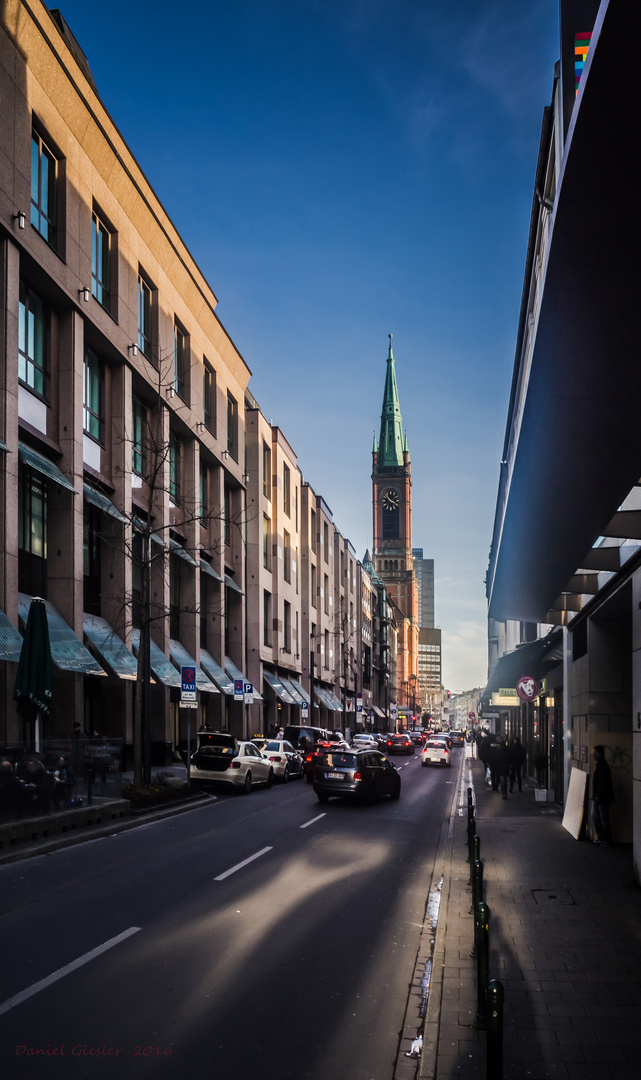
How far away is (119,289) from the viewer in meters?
31.9

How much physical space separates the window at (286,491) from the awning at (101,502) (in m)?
31.2

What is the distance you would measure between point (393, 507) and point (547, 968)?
178 meters

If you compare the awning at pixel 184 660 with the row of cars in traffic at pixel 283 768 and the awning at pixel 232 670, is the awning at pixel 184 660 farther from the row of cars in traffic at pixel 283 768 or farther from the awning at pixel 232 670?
the awning at pixel 232 670

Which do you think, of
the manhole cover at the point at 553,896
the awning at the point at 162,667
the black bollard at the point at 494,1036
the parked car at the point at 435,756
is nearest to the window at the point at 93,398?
the awning at the point at 162,667

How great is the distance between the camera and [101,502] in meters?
29.3

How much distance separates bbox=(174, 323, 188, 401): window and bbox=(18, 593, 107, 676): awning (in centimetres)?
1513

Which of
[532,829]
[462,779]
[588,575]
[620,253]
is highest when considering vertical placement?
[620,253]

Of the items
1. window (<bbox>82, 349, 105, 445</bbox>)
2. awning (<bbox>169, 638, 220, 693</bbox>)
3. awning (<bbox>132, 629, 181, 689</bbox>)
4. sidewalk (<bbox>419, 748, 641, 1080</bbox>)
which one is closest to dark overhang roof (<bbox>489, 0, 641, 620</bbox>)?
sidewalk (<bbox>419, 748, 641, 1080</bbox>)

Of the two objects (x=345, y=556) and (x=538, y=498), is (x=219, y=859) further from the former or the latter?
(x=345, y=556)

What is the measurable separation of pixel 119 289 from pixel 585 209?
29066 millimetres

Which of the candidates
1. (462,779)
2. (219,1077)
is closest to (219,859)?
(219,1077)

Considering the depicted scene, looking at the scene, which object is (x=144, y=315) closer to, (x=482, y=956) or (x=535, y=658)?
(x=535, y=658)

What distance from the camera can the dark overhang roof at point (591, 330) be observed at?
13.7 feet

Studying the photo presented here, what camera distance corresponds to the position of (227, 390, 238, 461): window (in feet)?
160
